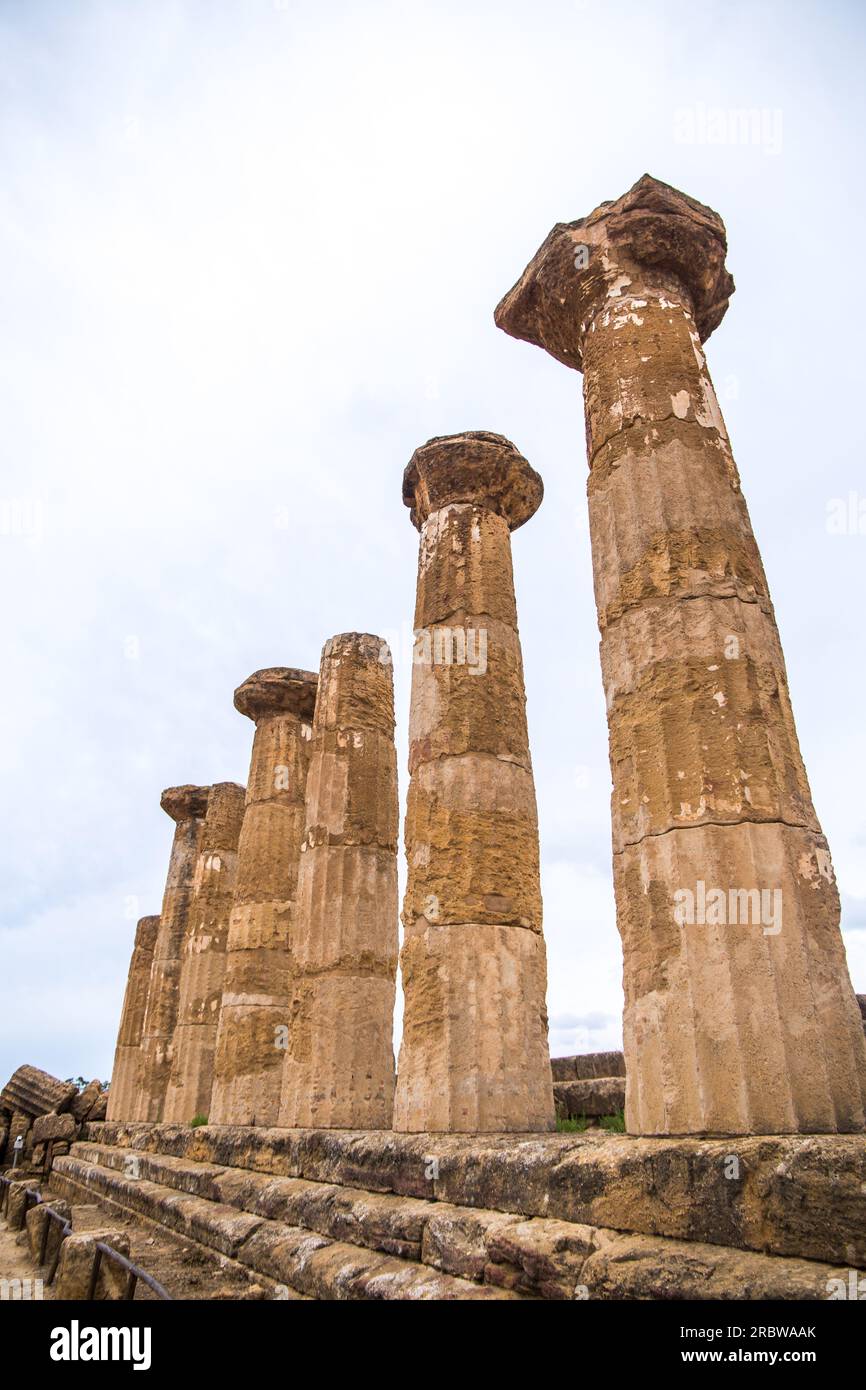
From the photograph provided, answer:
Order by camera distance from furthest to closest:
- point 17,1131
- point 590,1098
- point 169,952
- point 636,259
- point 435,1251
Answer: point 17,1131, point 169,952, point 590,1098, point 636,259, point 435,1251

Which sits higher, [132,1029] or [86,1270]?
A: [132,1029]

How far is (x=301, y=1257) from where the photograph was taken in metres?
5.83

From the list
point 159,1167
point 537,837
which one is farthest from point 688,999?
point 159,1167

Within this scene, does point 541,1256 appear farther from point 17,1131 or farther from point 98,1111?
point 17,1131

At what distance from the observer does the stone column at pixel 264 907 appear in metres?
11.3

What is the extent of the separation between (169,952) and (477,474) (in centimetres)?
1344

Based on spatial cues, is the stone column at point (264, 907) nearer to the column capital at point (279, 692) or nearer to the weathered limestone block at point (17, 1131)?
the column capital at point (279, 692)

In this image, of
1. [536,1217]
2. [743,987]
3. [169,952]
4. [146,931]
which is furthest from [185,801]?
[743,987]

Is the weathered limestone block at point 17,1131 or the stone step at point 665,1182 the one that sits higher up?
the weathered limestone block at point 17,1131

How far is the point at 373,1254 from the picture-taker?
17.6ft

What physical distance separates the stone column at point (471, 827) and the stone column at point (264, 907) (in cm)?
543

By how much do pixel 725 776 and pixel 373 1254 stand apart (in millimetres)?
3743

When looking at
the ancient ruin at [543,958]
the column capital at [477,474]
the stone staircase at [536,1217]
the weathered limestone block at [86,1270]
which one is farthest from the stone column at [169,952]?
the column capital at [477,474]

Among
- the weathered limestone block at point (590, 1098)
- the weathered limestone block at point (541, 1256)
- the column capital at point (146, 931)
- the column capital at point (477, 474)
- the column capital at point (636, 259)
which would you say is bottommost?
the weathered limestone block at point (541, 1256)
